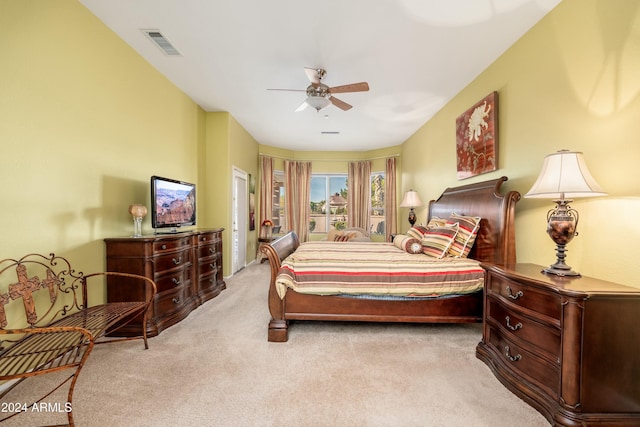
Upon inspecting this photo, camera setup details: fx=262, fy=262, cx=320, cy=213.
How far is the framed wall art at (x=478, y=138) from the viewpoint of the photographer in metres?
2.94

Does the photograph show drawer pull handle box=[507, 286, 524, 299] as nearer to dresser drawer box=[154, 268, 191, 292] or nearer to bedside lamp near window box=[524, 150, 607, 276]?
bedside lamp near window box=[524, 150, 607, 276]

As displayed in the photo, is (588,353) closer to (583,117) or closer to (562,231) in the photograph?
(562,231)

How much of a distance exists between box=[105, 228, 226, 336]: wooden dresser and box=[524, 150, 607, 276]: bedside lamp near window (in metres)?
3.29

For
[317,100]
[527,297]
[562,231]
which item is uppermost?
[317,100]

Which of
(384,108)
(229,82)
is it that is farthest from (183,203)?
(384,108)

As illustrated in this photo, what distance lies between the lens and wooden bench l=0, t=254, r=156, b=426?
4.36 ft

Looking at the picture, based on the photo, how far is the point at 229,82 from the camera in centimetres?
354

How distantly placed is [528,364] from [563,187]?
1.13 meters

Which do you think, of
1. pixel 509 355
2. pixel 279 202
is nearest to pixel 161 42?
pixel 509 355

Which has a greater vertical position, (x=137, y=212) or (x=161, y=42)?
(x=161, y=42)

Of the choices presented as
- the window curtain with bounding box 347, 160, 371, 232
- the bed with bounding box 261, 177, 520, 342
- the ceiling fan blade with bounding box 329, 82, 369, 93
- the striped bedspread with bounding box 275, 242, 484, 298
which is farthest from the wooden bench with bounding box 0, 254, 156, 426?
the window curtain with bounding box 347, 160, 371, 232

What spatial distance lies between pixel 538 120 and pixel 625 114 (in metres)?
0.72

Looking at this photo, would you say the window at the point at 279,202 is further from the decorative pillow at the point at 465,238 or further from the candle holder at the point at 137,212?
the decorative pillow at the point at 465,238

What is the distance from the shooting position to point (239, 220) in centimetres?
550
